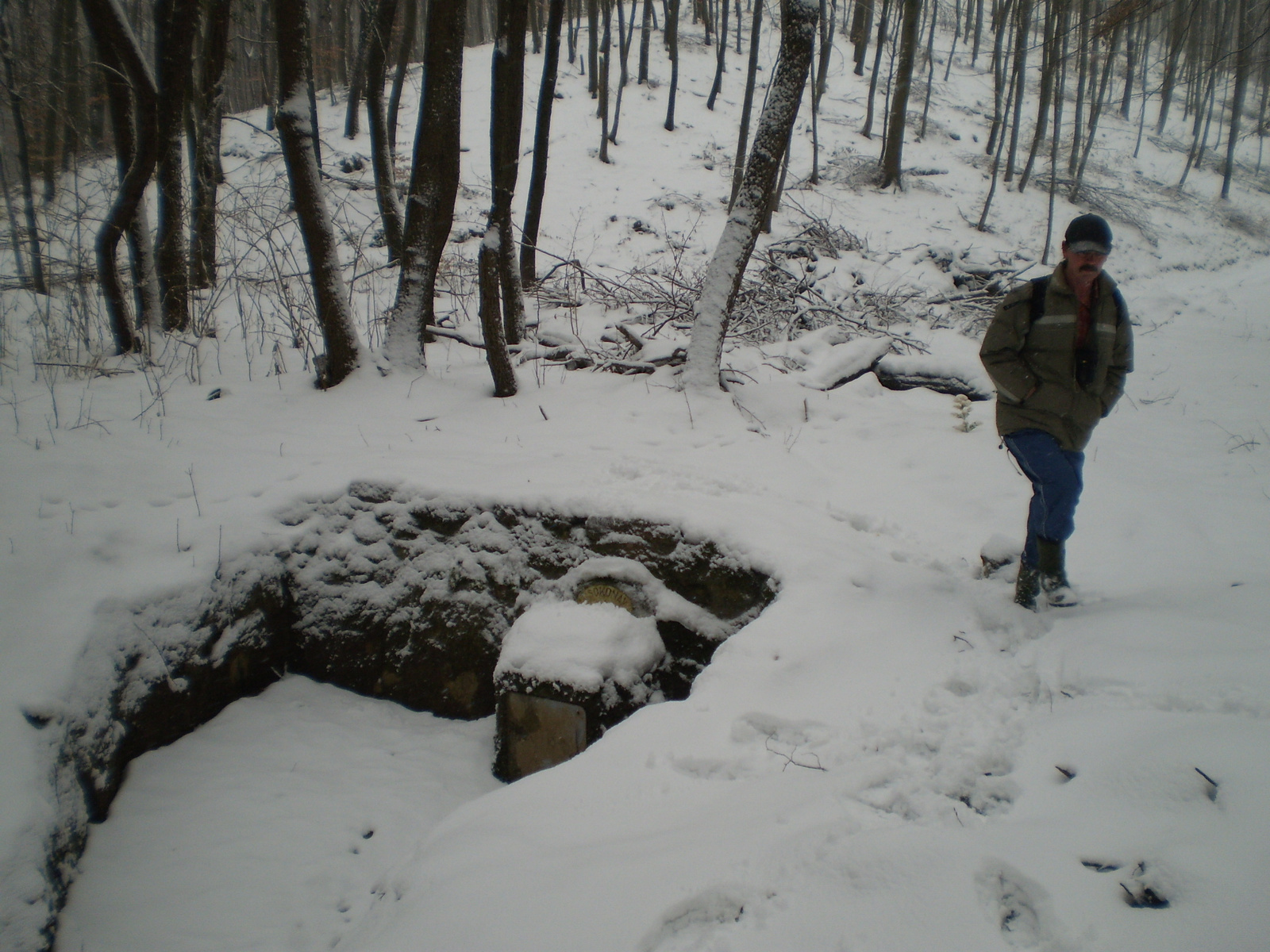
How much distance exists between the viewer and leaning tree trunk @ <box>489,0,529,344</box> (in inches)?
216

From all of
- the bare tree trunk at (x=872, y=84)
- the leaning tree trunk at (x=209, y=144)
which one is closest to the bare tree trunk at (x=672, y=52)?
the bare tree trunk at (x=872, y=84)

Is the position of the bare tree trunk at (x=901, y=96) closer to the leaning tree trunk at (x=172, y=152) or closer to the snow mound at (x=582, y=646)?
the leaning tree trunk at (x=172, y=152)

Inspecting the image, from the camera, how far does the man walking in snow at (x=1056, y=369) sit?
2953mm

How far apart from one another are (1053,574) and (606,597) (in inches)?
92.9

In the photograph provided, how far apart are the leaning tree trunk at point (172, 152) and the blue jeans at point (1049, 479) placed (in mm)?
7489

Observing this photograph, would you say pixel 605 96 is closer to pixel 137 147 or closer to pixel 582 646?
pixel 137 147

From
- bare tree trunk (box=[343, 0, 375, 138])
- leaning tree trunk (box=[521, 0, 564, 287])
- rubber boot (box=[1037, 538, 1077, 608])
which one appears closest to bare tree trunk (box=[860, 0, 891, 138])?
bare tree trunk (box=[343, 0, 375, 138])

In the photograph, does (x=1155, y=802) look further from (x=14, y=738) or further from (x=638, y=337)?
(x=638, y=337)

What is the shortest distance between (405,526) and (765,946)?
11.3 feet

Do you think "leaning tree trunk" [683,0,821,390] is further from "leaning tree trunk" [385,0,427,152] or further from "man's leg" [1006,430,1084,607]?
"leaning tree trunk" [385,0,427,152]

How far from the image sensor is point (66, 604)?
314 centimetres

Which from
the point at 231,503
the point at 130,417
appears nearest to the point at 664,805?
the point at 231,503

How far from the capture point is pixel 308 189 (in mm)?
5215

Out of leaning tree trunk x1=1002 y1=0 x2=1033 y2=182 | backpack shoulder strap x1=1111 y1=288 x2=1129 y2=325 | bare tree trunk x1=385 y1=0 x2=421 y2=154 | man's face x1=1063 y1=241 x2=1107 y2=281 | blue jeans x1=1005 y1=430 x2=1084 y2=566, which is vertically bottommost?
blue jeans x1=1005 y1=430 x2=1084 y2=566
